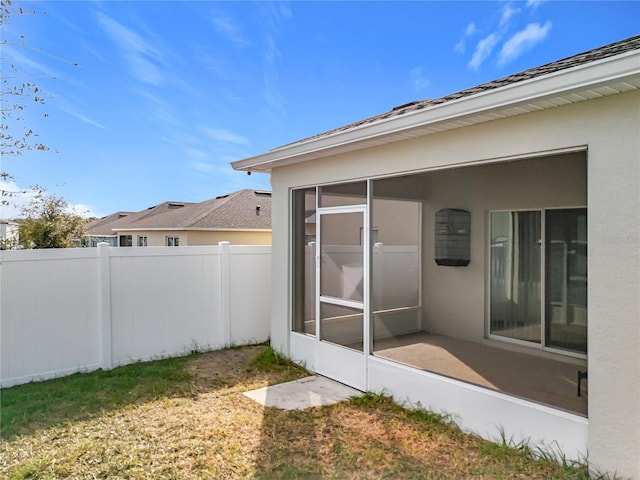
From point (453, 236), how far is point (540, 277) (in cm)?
153

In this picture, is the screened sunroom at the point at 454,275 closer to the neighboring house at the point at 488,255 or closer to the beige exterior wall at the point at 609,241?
the neighboring house at the point at 488,255

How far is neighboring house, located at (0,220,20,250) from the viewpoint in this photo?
20.0ft

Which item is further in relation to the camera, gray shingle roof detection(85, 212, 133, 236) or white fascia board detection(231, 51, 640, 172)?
gray shingle roof detection(85, 212, 133, 236)

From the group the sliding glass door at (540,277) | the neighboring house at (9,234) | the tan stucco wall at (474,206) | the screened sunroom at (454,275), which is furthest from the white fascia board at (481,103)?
the neighboring house at (9,234)

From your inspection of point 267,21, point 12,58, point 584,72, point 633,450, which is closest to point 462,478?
point 633,450

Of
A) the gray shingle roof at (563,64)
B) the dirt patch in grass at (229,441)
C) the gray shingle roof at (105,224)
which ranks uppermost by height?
the gray shingle roof at (563,64)

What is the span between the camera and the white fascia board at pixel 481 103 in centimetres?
281

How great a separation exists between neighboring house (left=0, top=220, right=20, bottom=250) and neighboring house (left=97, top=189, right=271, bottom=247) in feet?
30.2

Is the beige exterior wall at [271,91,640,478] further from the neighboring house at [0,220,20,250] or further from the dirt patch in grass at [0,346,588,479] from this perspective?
the neighboring house at [0,220,20,250]

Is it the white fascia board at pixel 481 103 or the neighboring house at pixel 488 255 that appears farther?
the neighboring house at pixel 488 255

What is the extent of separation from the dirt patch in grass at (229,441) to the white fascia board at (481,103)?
9.39ft

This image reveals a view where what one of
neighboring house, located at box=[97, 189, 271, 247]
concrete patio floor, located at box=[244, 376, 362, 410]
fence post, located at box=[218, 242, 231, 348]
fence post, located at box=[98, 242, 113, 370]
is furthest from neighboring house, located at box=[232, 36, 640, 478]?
neighboring house, located at box=[97, 189, 271, 247]

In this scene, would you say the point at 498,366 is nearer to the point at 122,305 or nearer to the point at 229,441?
the point at 229,441

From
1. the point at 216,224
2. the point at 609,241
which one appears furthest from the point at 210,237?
the point at 609,241
